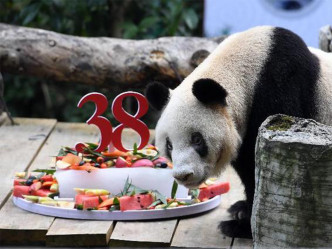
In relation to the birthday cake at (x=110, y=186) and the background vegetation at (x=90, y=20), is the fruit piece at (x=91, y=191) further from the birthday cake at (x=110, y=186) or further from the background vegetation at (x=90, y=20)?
the background vegetation at (x=90, y=20)

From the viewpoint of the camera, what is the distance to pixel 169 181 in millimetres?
4477

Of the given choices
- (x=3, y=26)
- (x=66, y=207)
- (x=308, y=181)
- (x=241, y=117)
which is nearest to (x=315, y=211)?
(x=308, y=181)

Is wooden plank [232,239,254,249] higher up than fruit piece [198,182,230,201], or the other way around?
wooden plank [232,239,254,249]

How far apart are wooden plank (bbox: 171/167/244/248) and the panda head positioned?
33 centimetres

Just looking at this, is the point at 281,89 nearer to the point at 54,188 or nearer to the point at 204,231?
the point at 204,231

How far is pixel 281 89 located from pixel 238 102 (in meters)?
0.24

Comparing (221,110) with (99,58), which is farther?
(99,58)

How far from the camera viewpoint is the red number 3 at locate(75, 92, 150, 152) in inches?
177

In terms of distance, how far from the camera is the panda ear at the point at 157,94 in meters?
4.12

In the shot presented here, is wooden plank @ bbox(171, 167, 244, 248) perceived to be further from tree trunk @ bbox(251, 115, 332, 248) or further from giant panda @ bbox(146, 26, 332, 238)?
tree trunk @ bbox(251, 115, 332, 248)

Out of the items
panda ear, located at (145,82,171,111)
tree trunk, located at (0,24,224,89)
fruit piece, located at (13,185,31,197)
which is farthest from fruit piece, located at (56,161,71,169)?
tree trunk, located at (0,24,224,89)

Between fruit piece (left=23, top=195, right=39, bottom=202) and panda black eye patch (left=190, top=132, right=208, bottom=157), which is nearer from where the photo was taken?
panda black eye patch (left=190, top=132, right=208, bottom=157)

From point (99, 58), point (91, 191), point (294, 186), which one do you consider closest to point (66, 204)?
point (91, 191)

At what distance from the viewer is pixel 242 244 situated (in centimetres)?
401
